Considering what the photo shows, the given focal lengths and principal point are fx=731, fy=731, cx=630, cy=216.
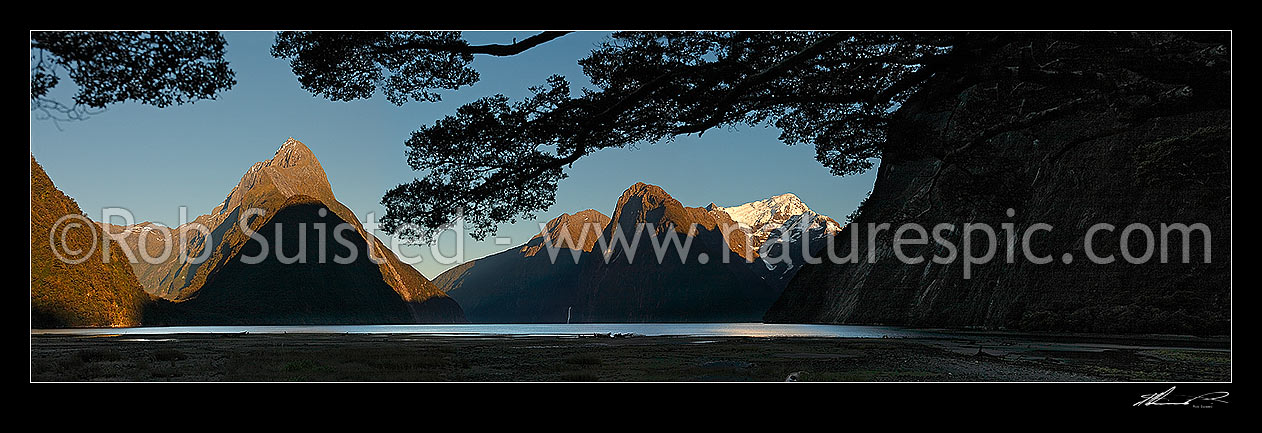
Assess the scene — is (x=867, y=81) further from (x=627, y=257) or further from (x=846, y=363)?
(x=627, y=257)

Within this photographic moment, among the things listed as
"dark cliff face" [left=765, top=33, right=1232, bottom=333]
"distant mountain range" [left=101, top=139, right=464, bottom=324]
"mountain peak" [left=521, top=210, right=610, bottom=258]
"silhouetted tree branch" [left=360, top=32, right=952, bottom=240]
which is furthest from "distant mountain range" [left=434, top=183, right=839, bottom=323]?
"silhouetted tree branch" [left=360, top=32, right=952, bottom=240]

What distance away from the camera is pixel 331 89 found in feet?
29.8

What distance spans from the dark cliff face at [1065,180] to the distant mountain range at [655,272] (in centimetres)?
4995

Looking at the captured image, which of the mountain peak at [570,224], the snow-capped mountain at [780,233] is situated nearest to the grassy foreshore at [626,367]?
the mountain peak at [570,224]

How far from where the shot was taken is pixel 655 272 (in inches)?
6033

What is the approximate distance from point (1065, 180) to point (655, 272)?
110 meters

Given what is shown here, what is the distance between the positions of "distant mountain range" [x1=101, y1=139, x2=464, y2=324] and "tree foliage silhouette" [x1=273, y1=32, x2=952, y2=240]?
79.1 m

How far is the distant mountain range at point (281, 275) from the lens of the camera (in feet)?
348

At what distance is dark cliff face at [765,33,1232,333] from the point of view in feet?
27.3

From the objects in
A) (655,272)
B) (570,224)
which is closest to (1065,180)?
(570,224)

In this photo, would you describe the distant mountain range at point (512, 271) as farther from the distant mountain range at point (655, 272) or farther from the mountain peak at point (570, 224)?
the mountain peak at point (570, 224)

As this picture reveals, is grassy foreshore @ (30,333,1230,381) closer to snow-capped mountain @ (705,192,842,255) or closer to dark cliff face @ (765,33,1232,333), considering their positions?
dark cliff face @ (765,33,1232,333)

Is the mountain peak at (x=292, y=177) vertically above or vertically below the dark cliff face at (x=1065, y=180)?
above

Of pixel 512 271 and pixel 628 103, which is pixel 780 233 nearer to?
pixel 512 271
